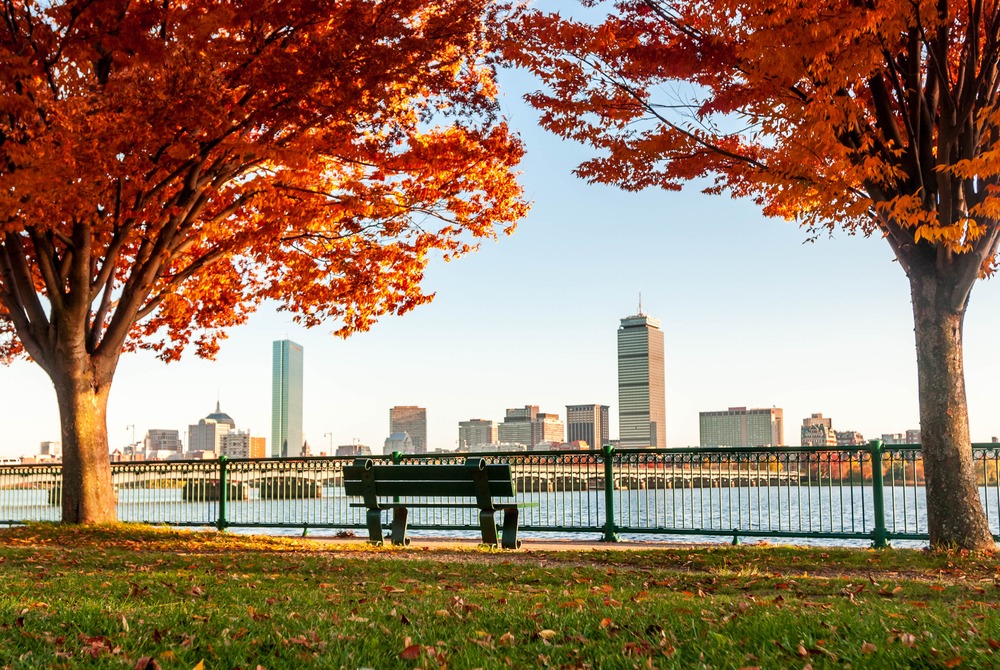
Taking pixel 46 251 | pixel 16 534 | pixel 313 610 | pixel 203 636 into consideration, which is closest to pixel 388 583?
pixel 313 610

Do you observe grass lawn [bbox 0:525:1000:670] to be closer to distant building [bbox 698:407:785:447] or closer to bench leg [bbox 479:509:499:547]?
bench leg [bbox 479:509:499:547]

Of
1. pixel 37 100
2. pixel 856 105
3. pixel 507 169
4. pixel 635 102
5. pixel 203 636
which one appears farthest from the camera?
pixel 507 169

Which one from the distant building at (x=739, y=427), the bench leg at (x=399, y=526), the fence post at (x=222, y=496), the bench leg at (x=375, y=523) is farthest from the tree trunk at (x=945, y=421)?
the distant building at (x=739, y=427)

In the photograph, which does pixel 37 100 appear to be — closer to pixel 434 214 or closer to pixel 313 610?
pixel 434 214

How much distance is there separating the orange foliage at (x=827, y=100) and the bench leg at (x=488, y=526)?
4.44 meters

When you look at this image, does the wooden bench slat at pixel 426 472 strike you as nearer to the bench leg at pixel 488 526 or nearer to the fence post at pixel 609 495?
the bench leg at pixel 488 526

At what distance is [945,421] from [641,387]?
597 ft

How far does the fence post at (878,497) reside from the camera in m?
11.4

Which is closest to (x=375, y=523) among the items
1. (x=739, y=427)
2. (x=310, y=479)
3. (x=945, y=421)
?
(x=310, y=479)

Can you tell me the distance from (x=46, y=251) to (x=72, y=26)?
329 cm

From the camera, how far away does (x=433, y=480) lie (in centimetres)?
1129

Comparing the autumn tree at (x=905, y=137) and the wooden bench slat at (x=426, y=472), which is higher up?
the autumn tree at (x=905, y=137)

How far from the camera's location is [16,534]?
13211 millimetres

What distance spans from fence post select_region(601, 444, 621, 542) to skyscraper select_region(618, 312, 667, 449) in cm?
16954
